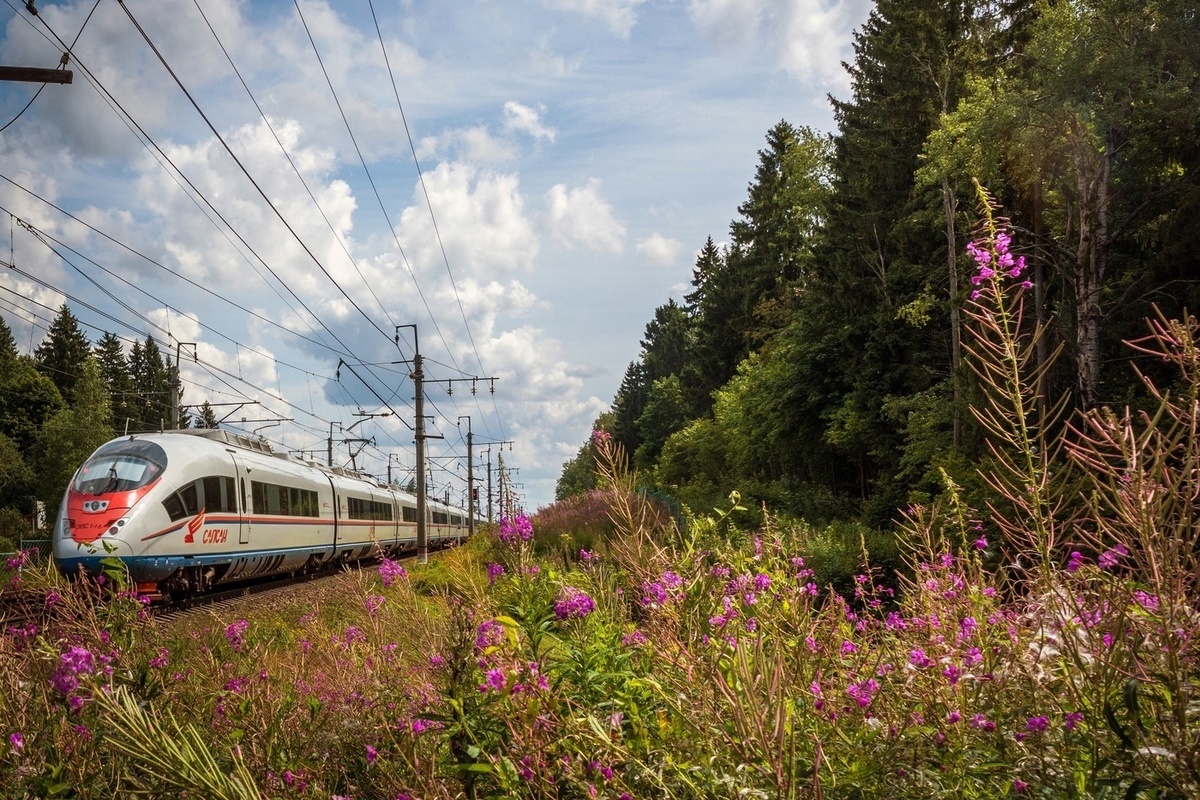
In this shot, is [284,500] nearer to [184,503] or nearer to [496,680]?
[184,503]

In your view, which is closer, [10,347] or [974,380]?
[974,380]

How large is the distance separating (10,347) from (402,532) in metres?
48.5

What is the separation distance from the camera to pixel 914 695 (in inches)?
106

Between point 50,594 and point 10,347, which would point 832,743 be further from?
point 10,347

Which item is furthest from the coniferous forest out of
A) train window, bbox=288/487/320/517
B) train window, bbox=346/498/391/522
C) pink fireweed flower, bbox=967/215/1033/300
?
train window, bbox=346/498/391/522

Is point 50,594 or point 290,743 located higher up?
point 50,594

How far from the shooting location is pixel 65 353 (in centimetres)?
7381

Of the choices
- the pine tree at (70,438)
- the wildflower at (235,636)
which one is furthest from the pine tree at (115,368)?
the wildflower at (235,636)

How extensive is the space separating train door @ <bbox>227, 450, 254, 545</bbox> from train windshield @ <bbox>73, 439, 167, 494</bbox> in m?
2.31

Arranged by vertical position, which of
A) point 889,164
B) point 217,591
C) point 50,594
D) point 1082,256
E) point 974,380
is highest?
point 889,164

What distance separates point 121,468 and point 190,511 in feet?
4.45

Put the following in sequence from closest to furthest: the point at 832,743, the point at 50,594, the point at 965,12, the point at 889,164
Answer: the point at 832,743
the point at 50,594
the point at 965,12
the point at 889,164

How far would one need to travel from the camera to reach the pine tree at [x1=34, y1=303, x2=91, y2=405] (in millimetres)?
72500

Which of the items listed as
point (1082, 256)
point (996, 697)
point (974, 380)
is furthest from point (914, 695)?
point (1082, 256)
